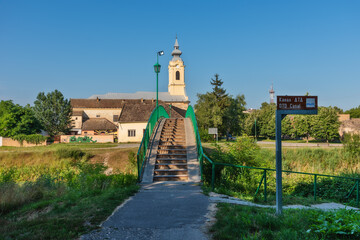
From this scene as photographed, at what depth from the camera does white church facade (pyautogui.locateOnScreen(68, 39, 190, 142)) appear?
141 ft

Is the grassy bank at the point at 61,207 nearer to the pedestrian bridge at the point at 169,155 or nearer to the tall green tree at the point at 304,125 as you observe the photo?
the pedestrian bridge at the point at 169,155

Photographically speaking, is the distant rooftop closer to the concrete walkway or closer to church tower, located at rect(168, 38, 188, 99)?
church tower, located at rect(168, 38, 188, 99)

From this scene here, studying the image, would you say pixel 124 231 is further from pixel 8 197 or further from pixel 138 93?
pixel 138 93

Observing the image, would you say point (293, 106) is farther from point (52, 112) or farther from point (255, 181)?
point (52, 112)

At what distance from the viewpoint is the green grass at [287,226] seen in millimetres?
4555

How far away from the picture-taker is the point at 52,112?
186ft

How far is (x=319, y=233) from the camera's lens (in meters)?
4.70

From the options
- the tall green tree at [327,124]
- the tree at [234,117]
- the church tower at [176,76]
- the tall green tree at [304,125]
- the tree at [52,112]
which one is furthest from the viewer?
the church tower at [176,76]

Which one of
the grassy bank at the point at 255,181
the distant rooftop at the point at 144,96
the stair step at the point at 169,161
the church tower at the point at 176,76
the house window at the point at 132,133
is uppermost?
the church tower at the point at 176,76

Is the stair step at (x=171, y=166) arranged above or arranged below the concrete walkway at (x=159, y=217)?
above

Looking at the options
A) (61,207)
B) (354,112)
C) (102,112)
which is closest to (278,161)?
(61,207)

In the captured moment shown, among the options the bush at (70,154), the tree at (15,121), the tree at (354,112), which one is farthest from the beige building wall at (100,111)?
the tree at (354,112)

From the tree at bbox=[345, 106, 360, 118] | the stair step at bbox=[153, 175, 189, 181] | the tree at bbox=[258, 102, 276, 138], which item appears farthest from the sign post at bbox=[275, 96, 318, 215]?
the tree at bbox=[345, 106, 360, 118]

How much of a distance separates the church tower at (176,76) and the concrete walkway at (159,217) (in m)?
74.2
